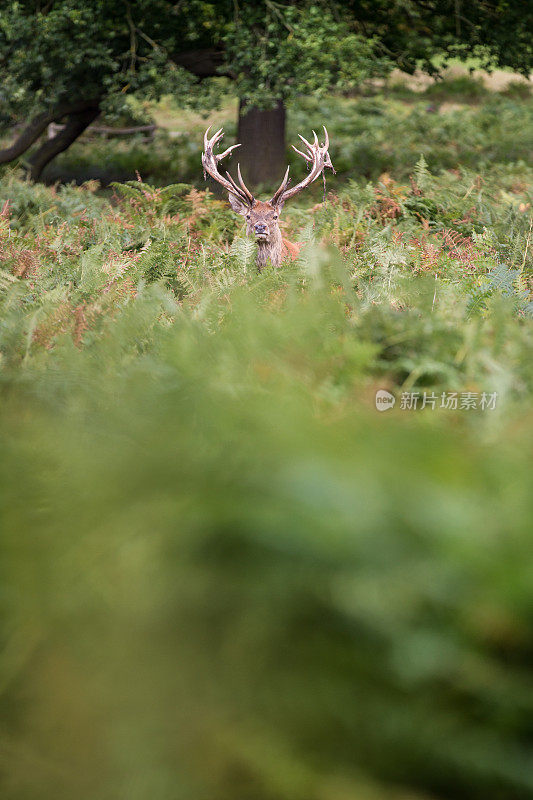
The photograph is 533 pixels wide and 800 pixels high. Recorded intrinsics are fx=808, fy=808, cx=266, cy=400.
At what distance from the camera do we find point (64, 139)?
16.5 meters

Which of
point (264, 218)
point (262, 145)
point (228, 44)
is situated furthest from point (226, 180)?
point (262, 145)

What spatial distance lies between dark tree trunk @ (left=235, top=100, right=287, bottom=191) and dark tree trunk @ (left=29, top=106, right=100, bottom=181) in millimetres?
3247

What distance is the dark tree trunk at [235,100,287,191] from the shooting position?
14.8 metres

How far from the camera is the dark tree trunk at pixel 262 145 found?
14805 mm

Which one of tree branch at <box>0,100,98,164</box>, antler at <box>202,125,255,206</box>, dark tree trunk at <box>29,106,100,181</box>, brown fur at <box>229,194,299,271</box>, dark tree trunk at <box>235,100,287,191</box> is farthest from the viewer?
dark tree trunk at <box>29,106,100,181</box>

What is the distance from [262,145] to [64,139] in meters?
4.40

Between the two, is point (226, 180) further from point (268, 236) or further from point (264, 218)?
point (268, 236)

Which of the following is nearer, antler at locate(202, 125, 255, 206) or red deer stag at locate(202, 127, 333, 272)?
red deer stag at locate(202, 127, 333, 272)

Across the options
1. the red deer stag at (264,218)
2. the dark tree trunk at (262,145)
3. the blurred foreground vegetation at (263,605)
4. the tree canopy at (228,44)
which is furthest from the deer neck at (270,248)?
the dark tree trunk at (262,145)

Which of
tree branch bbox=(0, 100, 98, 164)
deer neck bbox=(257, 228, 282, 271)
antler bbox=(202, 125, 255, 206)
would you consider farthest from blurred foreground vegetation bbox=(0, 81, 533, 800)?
tree branch bbox=(0, 100, 98, 164)

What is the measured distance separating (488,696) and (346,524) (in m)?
0.33

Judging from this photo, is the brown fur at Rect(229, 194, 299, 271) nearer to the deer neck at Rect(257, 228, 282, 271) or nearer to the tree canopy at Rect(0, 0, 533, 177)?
the deer neck at Rect(257, 228, 282, 271)

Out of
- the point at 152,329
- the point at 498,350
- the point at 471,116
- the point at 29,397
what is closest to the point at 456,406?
the point at 498,350

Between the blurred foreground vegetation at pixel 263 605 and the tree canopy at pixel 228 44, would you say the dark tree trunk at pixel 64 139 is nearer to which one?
the tree canopy at pixel 228 44
